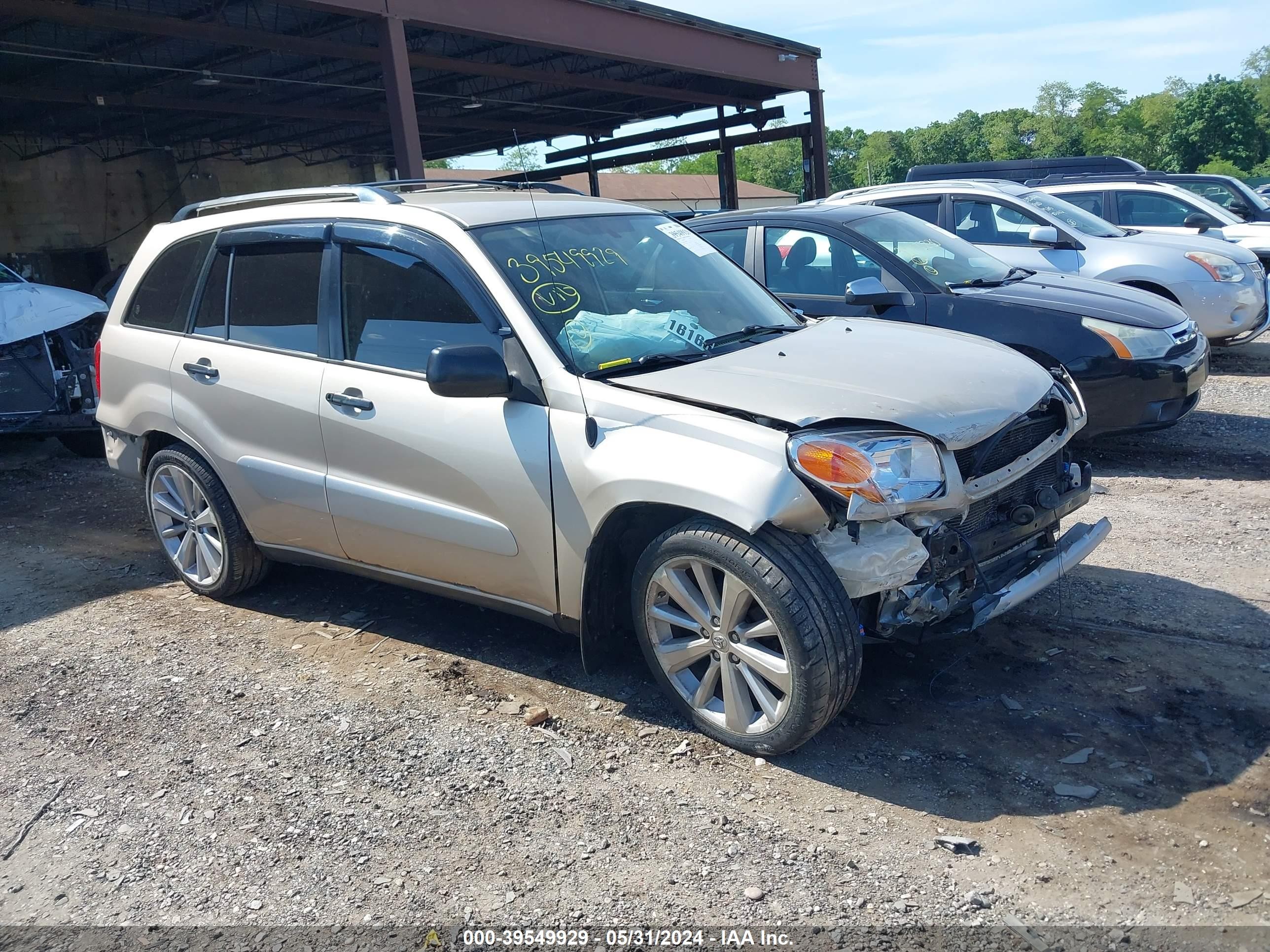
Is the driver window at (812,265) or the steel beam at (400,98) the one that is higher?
the steel beam at (400,98)

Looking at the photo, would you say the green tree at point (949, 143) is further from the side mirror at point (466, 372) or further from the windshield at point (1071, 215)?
the side mirror at point (466, 372)

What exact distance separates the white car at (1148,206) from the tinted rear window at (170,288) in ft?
31.5

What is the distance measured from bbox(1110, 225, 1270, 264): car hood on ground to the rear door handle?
7941mm

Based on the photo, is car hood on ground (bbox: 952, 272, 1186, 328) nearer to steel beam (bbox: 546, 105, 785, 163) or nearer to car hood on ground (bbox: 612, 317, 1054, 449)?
car hood on ground (bbox: 612, 317, 1054, 449)

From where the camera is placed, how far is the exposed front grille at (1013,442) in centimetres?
350

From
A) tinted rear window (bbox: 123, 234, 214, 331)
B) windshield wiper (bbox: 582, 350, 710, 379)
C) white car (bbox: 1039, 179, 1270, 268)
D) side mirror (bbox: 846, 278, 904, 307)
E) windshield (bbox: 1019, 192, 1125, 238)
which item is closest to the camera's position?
windshield wiper (bbox: 582, 350, 710, 379)

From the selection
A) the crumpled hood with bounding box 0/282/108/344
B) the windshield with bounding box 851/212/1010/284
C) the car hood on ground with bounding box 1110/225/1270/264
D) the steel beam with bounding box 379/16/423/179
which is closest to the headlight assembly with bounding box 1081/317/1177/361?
the windshield with bounding box 851/212/1010/284

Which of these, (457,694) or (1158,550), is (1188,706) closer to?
(1158,550)

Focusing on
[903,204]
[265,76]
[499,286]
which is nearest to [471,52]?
[265,76]

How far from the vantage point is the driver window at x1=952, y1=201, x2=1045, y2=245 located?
9078mm

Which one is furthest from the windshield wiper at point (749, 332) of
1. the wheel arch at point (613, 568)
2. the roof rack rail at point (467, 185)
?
the roof rack rail at point (467, 185)

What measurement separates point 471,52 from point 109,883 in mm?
16259

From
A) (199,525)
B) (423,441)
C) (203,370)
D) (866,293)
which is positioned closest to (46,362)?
(199,525)

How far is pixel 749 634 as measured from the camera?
3.32 meters
